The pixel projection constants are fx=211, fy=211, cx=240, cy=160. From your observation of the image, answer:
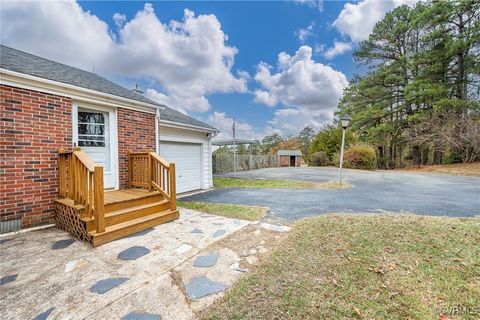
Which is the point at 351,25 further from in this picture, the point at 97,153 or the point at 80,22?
the point at 97,153

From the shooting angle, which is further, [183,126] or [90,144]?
[183,126]

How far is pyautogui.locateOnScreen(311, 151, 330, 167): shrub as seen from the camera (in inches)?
970

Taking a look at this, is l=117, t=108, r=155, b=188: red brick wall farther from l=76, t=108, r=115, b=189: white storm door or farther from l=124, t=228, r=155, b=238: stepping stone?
l=124, t=228, r=155, b=238: stepping stone

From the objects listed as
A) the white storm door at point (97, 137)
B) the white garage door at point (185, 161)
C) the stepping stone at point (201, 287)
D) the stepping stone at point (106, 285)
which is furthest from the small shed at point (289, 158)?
the stepping stone at point (106, 285)

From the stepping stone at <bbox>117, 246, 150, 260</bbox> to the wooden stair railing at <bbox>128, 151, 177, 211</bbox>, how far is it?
1517 mm

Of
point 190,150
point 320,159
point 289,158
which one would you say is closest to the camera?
point 190,150

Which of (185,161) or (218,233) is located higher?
(185,161)

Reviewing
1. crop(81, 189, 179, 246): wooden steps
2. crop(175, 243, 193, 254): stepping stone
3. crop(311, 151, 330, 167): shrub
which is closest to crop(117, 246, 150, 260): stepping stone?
crop(175, 243, 193, 254): stepping stone

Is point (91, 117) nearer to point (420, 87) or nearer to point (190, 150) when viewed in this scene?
point (190, 150)

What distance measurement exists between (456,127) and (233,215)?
65.7 ft

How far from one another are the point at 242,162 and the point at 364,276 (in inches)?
723

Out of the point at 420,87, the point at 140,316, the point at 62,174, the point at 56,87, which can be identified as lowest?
the point at 140,316

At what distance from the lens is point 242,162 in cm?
2075

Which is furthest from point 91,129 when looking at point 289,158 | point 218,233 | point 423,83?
point 289,158
